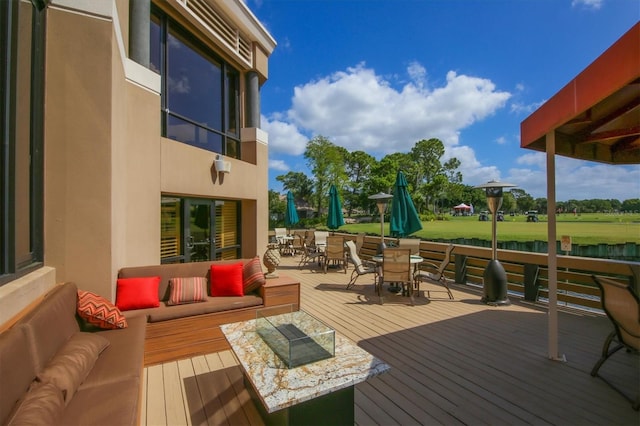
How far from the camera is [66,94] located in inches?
118

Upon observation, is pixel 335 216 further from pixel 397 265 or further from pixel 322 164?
pixel 322 164

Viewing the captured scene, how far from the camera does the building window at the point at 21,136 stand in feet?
7.22

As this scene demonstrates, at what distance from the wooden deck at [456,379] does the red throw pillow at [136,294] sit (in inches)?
28.6

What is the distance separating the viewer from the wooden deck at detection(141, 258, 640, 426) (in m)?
2.26

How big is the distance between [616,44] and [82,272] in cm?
500

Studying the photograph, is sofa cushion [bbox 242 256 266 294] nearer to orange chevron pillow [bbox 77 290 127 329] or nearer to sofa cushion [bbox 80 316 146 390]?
sofa cushion [bbox 80 316 146 390]

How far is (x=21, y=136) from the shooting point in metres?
2.47

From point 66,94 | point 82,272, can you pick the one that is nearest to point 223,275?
point 82,272

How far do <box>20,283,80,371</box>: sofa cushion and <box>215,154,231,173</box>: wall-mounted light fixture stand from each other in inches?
137

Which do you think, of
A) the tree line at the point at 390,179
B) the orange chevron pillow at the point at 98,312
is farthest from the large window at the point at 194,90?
the tree line at the point at 390,179

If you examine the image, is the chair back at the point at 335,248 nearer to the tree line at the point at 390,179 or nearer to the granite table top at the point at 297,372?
the granite table top at the point at 297,372

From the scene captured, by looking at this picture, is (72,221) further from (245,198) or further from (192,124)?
(245,198)

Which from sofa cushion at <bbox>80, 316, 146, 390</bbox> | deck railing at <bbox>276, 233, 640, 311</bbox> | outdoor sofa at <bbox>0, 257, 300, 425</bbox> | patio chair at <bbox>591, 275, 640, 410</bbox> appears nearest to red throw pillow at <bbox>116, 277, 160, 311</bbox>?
outdoor sofa at <bbox>0, 257, 300, 425</bbox>

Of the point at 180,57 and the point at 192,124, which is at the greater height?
the point at 180,57
